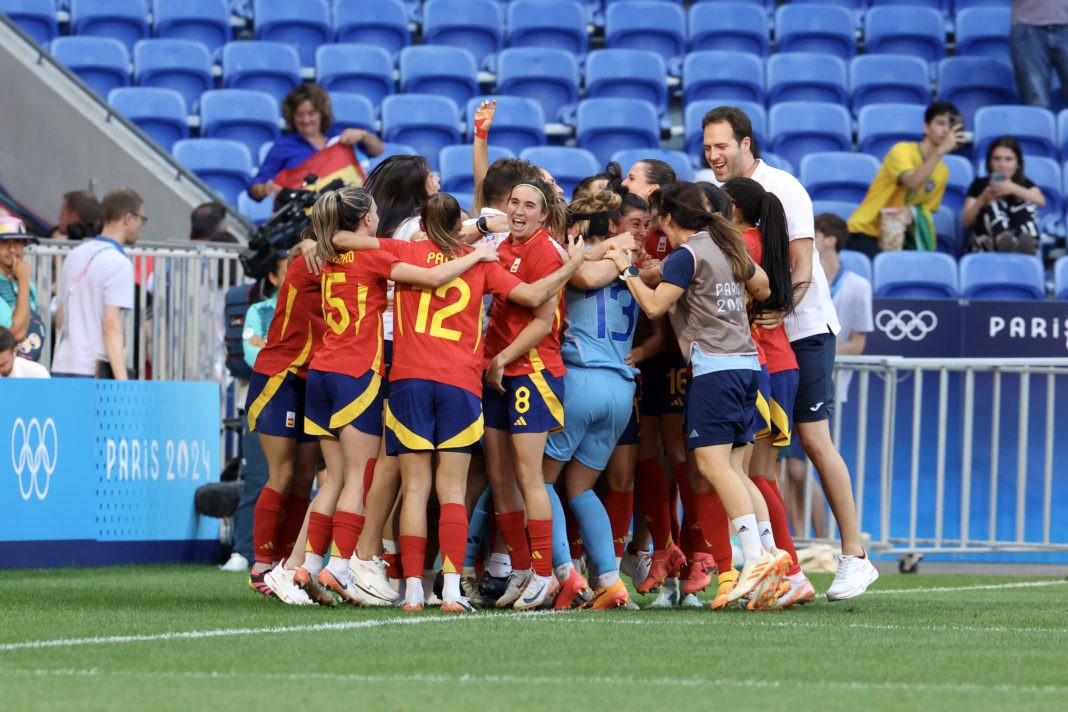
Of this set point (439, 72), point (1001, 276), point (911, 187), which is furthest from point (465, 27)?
point (1001, 276)

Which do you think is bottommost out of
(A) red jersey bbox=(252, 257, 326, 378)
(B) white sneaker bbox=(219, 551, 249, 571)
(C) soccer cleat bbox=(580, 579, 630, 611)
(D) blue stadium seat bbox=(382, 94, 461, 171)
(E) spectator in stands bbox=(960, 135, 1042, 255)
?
(B) white sneaker bbox=(219, 551, 249, 571)

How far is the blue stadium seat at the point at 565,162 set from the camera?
13867mm

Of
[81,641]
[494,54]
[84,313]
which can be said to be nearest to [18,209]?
[84,313]

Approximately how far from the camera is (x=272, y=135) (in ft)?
47.9

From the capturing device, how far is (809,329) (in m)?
7.29

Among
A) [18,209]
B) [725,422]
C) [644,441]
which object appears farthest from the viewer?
[18,209]

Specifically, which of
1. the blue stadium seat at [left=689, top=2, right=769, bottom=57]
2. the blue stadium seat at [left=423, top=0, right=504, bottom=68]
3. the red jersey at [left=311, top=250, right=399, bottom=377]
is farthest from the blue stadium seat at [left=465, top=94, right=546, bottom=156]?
the red jersey at [left=311, top=250, right=399, bottom=377]

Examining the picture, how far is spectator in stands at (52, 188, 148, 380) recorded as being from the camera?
992cm

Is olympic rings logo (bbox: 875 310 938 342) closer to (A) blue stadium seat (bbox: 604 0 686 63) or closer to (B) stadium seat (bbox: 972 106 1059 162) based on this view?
(B) stadium seat (bbox: 972 106 1059 162)

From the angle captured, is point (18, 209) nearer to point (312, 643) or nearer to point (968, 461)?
point (968, 461)

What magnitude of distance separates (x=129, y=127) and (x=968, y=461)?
247 inches

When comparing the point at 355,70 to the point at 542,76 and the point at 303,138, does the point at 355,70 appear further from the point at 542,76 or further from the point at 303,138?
the point at 303,138

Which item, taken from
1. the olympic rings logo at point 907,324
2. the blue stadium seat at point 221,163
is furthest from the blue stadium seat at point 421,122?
the olympic rings logo at point 907,324

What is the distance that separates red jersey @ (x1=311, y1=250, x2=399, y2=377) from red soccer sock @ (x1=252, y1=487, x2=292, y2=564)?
76 centimetres
